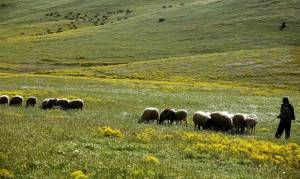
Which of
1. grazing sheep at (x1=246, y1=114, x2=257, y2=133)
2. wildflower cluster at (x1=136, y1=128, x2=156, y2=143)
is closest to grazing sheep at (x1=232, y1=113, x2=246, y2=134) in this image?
grazing sheep at (x1=246, y1=114, x2=257, y2=133)

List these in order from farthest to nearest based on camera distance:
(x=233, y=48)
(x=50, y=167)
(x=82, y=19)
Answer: (x=82, y=19), (x=233, y=48), (x=50, y=167)

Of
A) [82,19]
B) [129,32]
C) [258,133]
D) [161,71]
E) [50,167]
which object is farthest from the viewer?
[82,19]

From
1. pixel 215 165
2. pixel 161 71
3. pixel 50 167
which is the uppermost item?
pixel 50 167

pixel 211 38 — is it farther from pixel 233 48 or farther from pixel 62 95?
pixel 62 95

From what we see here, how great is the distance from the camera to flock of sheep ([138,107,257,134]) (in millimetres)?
29906

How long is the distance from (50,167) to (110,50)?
90.9 m

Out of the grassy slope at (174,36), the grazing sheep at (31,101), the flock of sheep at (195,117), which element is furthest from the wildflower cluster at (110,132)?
the grassy slope at (174,36)

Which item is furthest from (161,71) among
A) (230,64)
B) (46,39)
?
(46,39)

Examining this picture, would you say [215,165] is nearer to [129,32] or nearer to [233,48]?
[233,48]

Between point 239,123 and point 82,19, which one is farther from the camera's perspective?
point 82,19

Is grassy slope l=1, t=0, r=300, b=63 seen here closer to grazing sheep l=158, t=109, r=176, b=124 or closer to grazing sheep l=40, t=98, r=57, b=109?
grazing sheep l=40, t=98, r=57, b=109

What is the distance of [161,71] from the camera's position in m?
81.2

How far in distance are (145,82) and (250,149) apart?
47.5 m

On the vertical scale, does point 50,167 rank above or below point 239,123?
above
